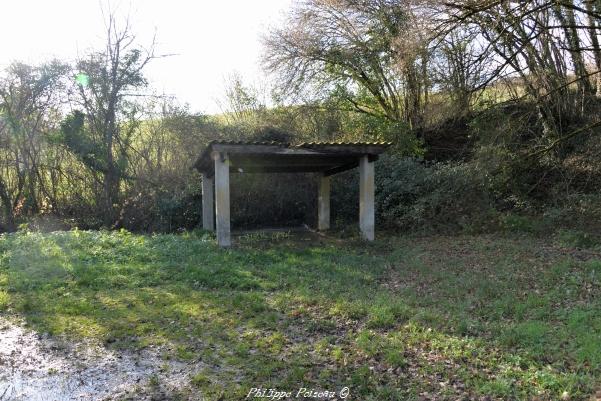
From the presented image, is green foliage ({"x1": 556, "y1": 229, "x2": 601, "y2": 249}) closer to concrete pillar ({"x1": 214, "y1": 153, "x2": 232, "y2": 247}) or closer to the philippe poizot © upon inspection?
concrete pillar ({"x1": 214, "y1": 153, "x2": 232, "y2": 247})

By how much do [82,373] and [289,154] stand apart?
6842mm

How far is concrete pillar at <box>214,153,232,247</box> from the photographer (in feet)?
33.2

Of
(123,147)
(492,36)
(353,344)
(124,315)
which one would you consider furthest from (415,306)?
(123,147)

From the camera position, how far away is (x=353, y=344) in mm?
4660

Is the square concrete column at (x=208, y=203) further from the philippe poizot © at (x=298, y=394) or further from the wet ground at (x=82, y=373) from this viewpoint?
the philippe poizot © at (x=298, y=394)

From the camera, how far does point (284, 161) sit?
38.5 ft

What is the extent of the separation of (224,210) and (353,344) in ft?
19.9

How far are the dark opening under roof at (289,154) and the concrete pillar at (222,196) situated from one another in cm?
20

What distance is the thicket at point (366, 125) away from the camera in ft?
35.8

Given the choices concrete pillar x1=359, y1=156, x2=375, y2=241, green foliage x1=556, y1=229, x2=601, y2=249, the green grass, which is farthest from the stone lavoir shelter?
green foliage x1=556, y1=229, x2=601, y2=249

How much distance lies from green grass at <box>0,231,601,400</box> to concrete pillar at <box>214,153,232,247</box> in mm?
377

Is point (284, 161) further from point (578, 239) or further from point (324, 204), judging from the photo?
point (578, 239)

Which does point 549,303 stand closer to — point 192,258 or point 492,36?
point 192,258

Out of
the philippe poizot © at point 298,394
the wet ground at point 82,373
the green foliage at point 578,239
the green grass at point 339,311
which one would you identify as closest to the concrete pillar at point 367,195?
the green grass at point 339,311
